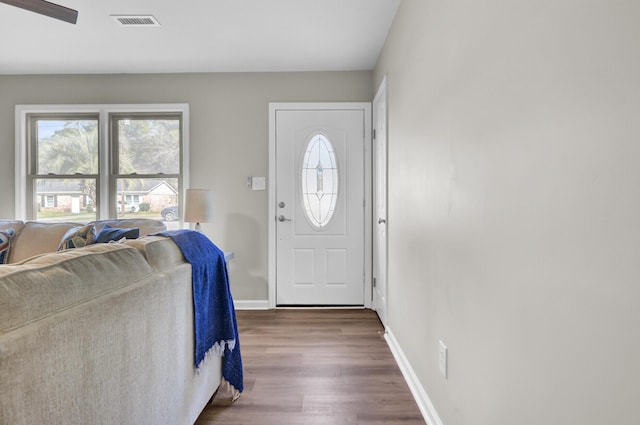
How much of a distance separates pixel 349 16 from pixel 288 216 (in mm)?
1939

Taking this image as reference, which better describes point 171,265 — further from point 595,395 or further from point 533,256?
point 595,395

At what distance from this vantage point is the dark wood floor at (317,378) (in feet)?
6.11

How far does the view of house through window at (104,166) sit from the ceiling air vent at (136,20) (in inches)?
43.5

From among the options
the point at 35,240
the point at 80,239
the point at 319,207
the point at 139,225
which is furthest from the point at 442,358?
the point at 35,240

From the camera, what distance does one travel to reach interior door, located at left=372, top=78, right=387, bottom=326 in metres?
3.13

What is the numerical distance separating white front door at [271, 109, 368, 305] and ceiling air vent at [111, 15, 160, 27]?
1.37 metres

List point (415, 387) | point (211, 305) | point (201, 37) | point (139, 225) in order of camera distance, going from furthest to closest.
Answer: point (201, 37)
point (139, 225)
point (415, 387)
point (211, 305)

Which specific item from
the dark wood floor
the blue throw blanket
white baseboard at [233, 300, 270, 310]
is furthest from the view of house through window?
the blue throw blanket

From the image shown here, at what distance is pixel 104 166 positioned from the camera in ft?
12.6

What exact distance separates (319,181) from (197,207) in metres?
1.24

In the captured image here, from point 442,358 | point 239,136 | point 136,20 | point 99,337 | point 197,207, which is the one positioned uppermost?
point 136,20

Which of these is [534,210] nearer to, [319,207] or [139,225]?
[139,225]

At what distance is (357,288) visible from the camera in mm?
3820

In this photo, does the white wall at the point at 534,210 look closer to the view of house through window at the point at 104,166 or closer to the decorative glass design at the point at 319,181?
the decorative glass design at the point at 319,181
